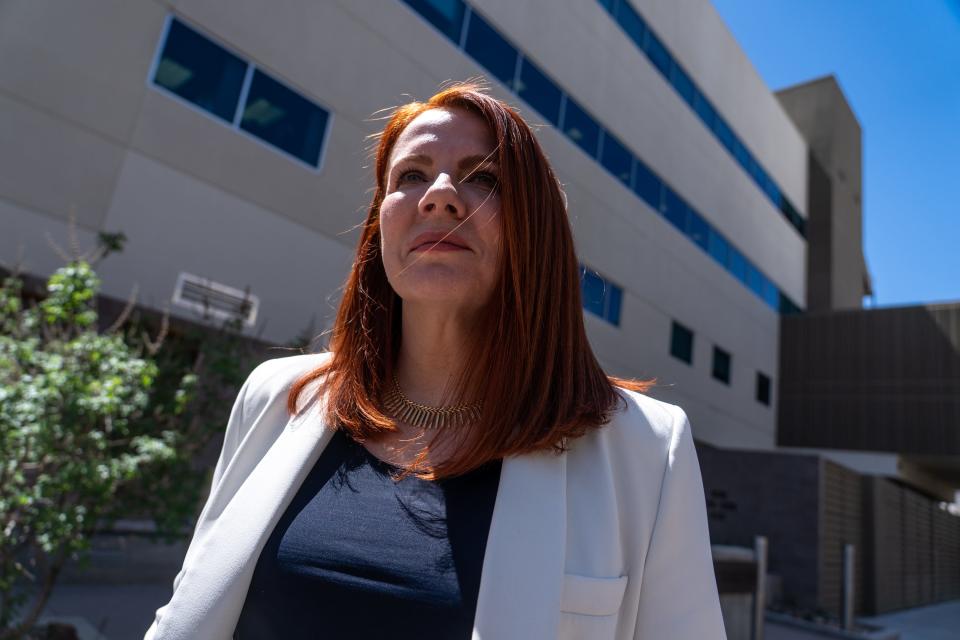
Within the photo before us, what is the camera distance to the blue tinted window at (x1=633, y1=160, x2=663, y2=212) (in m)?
15.1

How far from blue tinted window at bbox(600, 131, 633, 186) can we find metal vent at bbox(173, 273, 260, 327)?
9.16 m

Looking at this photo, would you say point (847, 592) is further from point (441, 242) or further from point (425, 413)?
point (441, 242)

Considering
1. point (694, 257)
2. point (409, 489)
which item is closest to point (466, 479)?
point (409, 489)

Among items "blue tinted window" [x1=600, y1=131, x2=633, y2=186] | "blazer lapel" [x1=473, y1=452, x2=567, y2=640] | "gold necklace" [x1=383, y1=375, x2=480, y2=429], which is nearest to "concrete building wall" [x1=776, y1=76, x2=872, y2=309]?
"blue tinted window" [x1=600, y1=131, x2=633, y2=186]

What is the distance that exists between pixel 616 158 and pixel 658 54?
12.8ft

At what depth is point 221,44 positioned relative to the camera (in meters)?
7.60

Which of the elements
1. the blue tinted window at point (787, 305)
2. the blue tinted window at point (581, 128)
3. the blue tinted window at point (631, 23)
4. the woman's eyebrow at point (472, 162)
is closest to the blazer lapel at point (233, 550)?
the woman's eyebrow at point (472, 162)

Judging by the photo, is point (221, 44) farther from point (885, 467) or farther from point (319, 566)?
point (885, 467)

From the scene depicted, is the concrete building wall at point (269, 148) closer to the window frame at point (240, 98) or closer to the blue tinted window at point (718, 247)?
the window frame at point (240, 98)

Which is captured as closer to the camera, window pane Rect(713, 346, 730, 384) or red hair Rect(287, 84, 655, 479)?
red hair Rect(287, 84, 655, 479)

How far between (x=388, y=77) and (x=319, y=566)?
941cm

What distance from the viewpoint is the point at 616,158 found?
14.4 m

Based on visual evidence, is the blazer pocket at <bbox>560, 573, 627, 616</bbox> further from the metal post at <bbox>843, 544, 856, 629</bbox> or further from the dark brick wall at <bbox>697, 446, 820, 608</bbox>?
the dark brick wall at <bbox>697, 446, 820, 608</bbox>

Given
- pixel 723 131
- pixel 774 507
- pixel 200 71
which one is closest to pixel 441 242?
pixel 200 71
